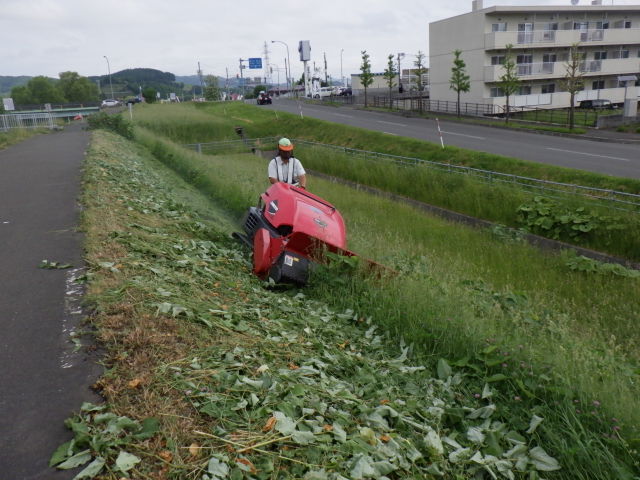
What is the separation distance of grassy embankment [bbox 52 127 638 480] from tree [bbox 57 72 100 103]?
4853 inches

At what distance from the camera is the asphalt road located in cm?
2302

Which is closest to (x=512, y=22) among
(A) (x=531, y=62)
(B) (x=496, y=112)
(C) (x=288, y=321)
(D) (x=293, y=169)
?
(A) (x=531, y=62)

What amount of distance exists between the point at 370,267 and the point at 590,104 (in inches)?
1967

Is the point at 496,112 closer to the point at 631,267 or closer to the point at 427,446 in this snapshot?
the point at 631,267

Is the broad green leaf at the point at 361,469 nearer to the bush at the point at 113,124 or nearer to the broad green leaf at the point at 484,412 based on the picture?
the broad green leaf at the point at 484,412

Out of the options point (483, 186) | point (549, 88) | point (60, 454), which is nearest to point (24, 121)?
point (483, 186)

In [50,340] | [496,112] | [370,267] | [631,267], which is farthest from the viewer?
[496,112]

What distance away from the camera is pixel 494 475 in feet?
13.6

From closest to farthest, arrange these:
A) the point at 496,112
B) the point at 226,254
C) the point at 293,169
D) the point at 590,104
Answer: the point at 226,254, the point at 293,169, the point at 496,112, the point at 590,104

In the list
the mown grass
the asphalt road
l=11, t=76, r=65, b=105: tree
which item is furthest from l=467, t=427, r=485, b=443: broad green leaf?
l=11, t=76, r=65, b=105: tree

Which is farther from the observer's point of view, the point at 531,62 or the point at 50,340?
the point at 531,62

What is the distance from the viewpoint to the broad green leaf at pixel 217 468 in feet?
11.0

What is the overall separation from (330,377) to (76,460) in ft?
7.66

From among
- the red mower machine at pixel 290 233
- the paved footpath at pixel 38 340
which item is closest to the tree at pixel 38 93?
the paved footpath at pixel 38 340
